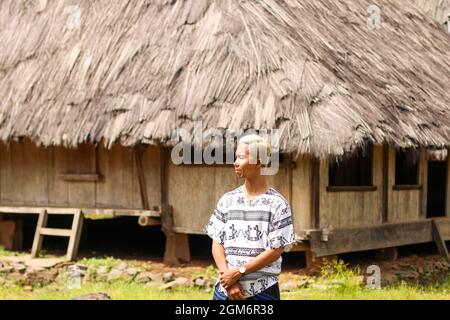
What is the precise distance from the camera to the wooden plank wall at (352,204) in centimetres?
1083

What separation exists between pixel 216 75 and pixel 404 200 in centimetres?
378

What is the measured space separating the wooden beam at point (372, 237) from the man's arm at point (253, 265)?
18.8 feet

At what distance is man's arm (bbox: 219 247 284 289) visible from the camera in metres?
4.82

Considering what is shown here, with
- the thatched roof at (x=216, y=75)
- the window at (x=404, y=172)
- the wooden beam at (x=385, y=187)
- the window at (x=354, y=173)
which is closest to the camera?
the thatched roof at (x=216, y=75)

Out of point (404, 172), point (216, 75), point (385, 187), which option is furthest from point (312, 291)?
point (404, 172)

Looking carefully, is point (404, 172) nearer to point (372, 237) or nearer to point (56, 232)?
point (372, 237)

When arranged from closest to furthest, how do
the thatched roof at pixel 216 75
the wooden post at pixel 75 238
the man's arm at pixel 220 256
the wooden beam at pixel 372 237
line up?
the man's arm at pixel 220 256
the thatched roof at pixel 216 75
the wooden beam at pixel 372 237
the wooden post at pixel 75 238

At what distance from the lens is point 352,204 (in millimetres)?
11242

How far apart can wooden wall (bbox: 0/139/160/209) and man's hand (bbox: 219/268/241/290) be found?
6.85m

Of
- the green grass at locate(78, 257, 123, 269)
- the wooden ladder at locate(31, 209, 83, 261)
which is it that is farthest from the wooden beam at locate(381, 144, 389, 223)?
the wooden ladder at locate(31, 209, 83, 261)

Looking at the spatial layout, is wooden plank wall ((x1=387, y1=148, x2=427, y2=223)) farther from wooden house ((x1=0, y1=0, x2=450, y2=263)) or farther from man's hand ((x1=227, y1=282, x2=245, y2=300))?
man's hand ((x1=227, y1=282, x2=245, y2=300))

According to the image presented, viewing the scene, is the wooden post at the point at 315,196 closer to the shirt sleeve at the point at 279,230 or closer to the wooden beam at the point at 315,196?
the wooden beam at the point at 315,196

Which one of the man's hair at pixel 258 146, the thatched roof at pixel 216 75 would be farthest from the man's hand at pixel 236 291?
the thatched roof at pixel 216 75

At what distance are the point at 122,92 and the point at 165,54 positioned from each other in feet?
2.69
